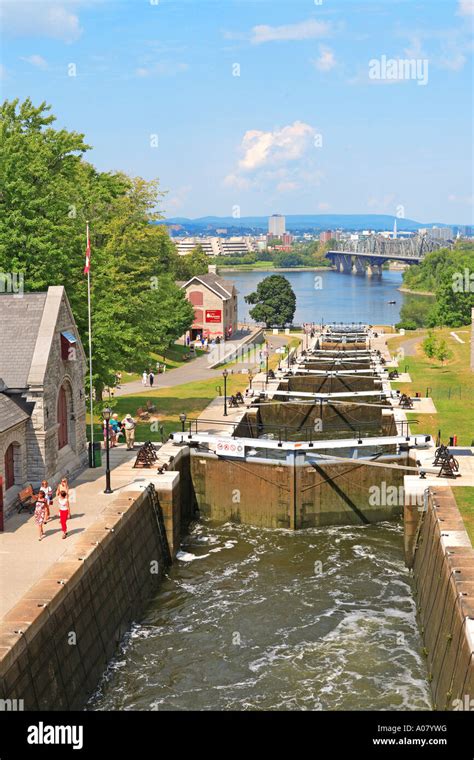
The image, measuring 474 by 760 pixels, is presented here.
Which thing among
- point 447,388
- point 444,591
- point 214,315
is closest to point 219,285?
point 214,315

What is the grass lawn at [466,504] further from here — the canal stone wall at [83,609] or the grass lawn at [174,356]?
the grass lawn at [174,356]

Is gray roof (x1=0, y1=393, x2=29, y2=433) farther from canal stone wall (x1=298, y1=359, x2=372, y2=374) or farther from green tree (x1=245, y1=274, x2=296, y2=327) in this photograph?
green tree (x1=245, y1=274, x2=296, y2=327)

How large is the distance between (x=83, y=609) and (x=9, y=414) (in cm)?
768

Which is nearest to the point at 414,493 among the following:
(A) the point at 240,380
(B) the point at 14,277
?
(B) the point at 14,277

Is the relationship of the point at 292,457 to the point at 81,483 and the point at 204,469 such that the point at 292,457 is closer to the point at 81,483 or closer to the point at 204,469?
the point at 204,469

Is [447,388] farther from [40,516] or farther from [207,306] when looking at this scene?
[207,306]

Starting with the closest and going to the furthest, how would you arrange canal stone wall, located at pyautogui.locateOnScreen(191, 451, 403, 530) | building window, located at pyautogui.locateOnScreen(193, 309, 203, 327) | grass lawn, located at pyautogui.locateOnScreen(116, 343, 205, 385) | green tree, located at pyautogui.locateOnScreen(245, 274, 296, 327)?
1. canal stone wall, located at pyautogui.locateOnScreen(191, 451, 403, 530)
2. grass lawn, located at pyautogui.locateOnScreen(116, 343, 205, 385)
3. building window, located at pyautogui.locateOnScreen(193, 309, 203, 327)
4. green tree, located at pyautogui.locateOnScreen(245, 274, 296, 327)

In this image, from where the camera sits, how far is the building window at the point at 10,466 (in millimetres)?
26531

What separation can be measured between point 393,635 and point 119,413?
22.7 meters

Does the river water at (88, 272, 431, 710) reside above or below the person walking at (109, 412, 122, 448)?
below

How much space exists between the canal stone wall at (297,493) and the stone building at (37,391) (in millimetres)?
6247

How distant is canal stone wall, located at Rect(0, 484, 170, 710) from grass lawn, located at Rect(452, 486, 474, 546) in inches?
386

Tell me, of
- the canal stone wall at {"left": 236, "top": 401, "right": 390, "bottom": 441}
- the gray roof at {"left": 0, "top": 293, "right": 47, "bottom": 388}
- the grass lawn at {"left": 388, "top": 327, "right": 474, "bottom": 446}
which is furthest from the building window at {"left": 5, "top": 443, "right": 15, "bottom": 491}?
the canal stone wall at {"left": 236, "top": 401, "right": 390, "bottom": 441}

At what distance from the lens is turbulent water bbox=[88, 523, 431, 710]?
20.6 meters
